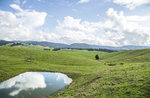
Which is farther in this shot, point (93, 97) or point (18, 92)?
point (18, 92)

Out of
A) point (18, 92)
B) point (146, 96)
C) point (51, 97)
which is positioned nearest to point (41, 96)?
point (51, 97)

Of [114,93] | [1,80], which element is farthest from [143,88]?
[1,80]

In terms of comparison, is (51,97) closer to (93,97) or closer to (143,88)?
(93,97)

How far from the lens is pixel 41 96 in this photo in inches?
1098

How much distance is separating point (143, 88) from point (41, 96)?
25.4 metres

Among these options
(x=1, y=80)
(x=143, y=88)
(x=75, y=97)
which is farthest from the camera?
(x=1, y=80)

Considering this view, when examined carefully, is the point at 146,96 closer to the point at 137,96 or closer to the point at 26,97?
the point at 137,96

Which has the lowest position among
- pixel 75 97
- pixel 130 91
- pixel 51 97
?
pixel 51 97

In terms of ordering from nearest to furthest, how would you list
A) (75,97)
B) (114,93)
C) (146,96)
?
(146,96)
(114,93)
(75,97)

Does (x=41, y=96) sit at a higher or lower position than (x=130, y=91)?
lower

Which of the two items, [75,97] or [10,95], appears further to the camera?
[10,95]

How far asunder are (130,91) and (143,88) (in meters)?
2.63

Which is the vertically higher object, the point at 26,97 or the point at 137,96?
the point at 137,96

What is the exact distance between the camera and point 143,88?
1992 centimetres
